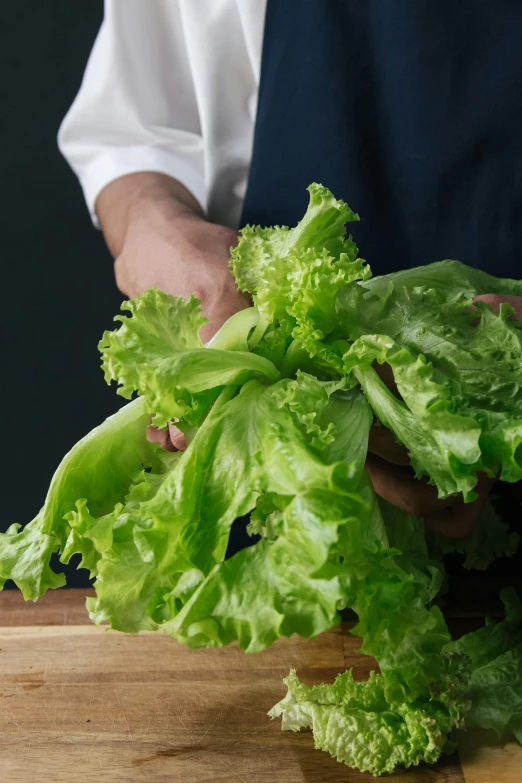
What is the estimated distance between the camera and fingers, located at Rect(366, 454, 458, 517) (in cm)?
120

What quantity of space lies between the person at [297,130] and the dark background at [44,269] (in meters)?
0.70

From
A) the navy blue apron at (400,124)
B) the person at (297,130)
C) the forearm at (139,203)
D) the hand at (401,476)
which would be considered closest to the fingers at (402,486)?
the hand at (401,476)

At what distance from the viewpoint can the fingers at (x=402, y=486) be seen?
3.93 feet

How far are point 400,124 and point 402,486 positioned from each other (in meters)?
0.78

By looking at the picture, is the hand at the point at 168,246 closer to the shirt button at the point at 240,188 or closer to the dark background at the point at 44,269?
the shirt button at the point at 240,188

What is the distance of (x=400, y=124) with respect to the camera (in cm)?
168

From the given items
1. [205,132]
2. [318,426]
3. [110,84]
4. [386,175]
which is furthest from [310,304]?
[110,84]

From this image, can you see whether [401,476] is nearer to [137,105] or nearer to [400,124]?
[400,124]

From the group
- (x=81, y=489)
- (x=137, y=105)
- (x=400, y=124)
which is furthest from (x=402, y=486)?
(x=137, y=105)

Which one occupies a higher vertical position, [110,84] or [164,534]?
[110,84]

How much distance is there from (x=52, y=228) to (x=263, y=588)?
2.02 meters

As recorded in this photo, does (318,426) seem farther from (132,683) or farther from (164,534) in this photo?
(132,683)

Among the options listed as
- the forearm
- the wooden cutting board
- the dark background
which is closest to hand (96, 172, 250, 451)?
the forearm

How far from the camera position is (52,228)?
2729mm
